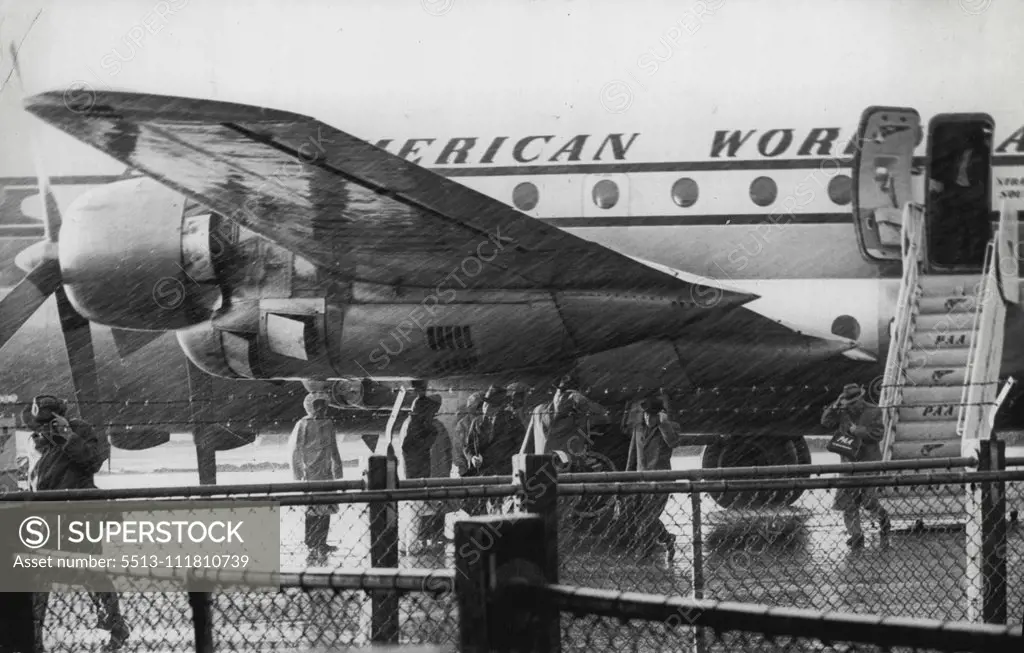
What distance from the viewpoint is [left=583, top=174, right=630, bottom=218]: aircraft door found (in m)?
9.23

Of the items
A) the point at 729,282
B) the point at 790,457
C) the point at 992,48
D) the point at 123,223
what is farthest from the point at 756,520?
the point at 123,223

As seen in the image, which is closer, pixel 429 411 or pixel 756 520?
pixel 756 520

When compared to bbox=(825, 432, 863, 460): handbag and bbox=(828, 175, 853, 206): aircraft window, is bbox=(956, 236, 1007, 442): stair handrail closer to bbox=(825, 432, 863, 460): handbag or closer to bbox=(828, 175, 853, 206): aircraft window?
bbox=(825, 432, 863, 460): handbag

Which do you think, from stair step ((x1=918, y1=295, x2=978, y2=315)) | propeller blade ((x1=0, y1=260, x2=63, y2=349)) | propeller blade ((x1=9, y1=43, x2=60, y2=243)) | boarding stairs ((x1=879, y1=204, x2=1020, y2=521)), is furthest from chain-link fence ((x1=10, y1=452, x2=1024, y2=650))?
propeller blade ((x1=9, y1=43, x2=60, y2=243))

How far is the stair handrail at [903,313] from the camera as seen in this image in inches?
364

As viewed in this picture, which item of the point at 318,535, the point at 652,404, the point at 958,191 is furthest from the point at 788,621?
the point at 958,191

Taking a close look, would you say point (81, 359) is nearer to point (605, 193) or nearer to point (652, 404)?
point (605, 193)

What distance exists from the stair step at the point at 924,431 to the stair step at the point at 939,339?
0.60 m

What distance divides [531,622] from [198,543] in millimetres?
2802

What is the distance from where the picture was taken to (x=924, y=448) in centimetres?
923

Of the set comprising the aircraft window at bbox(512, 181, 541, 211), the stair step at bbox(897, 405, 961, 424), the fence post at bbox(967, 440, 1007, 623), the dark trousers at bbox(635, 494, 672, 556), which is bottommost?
the fence post at bbox(967, 440, 1007, 623)

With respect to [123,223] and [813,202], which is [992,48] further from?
[123,223]

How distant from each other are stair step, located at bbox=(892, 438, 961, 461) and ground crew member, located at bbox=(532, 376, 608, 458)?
2441mm

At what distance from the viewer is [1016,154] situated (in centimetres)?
935
